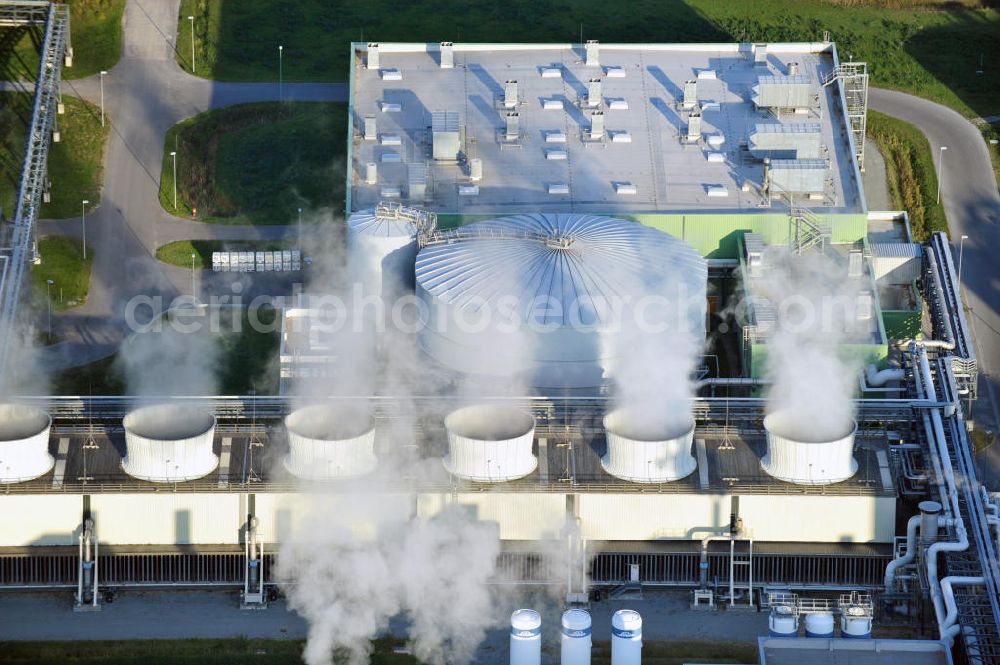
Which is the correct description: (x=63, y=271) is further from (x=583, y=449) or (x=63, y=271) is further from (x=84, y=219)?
(x=583, y=449)

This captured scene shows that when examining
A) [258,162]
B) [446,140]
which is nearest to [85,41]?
[258,162]

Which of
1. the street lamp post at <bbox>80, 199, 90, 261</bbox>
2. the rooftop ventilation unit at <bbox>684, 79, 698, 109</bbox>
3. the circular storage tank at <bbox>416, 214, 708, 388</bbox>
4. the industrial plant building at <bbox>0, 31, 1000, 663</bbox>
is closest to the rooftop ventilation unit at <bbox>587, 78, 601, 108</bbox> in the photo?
the rooftop ventilation unit at <bbox>684, 79, 698, 109</bbox>

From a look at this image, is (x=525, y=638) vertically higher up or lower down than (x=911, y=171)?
lower down

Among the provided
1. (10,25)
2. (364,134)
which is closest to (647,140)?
(364,134)

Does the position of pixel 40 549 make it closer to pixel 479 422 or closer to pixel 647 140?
pixel 479 422

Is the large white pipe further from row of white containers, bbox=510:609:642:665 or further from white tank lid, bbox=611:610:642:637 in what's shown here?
row of white containers, bbox=510:609:642:665
